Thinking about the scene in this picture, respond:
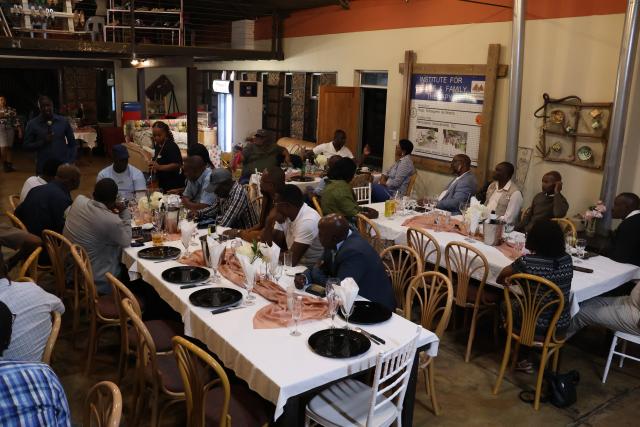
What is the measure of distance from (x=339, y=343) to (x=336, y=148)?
19.9ft

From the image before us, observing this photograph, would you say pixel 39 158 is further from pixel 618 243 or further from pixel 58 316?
pixel 618 243

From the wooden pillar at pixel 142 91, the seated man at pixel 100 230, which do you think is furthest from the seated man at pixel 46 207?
the wooden pillar at pixel 142 91

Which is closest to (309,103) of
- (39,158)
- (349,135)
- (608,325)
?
(349,135)

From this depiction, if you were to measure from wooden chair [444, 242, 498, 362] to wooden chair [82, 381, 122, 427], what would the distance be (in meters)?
2.80

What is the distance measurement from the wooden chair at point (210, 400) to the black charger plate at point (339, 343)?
0.43m

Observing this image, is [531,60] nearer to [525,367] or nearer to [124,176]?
[525,367]

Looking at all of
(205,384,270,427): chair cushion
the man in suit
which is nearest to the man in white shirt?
the man in suit

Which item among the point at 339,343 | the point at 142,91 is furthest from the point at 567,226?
the point at 142,91

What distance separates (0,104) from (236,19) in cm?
565

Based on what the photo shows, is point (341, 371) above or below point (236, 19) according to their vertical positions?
below

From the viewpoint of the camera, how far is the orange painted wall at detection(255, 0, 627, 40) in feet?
20.0

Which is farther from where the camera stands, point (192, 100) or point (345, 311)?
point (192, 100)

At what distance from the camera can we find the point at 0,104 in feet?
39.7

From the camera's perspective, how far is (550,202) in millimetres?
5695
